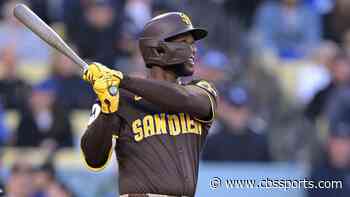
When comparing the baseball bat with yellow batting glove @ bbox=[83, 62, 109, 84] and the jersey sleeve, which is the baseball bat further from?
the jersey sleeve

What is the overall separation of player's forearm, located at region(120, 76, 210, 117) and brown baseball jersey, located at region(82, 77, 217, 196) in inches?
3.5

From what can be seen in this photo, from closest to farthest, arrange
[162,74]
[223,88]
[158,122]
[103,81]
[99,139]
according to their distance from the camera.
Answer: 1. [103,81]
2. [99,139]
3. [158,122]
4. [162,74]
5. [223,88]

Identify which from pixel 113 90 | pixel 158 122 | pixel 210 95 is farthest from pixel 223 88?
pixel 113 90

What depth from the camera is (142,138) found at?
5.35m

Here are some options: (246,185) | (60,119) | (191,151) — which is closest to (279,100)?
(246,185)

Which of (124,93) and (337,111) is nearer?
(124,93)

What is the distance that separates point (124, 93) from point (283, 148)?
15.7 feet

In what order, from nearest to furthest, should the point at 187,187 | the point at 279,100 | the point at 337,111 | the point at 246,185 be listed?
the point at 187,187 < the point at 246,185 < the point at 337,111 < the point at 279,100

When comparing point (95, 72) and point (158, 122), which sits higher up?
point (95, 72)

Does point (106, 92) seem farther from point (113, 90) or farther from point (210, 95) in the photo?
point (210, 95)

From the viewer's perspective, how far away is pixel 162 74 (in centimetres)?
550

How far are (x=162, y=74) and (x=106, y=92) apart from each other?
0.55 metres

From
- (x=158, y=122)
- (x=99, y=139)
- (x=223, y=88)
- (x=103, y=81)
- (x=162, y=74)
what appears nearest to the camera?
(x=103, y=81)

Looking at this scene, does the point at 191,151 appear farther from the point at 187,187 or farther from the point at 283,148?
the point at 283,148
